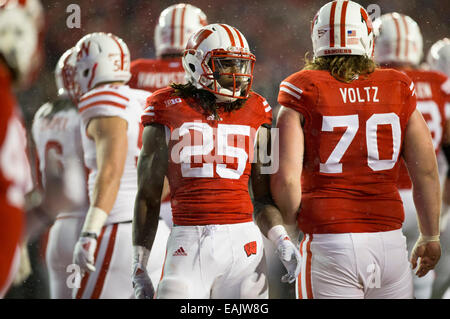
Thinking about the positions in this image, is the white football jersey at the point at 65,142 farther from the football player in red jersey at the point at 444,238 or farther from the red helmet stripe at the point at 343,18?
the football player in red jersey at the point at 444,238

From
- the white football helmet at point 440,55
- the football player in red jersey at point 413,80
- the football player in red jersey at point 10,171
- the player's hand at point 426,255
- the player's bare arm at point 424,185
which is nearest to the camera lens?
the football player in red jersey at point 10,171

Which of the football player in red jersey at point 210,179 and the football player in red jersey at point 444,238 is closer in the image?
the football player in red jersey at point 210,179

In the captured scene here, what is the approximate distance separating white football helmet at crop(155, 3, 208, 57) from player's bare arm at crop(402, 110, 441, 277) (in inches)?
56.2

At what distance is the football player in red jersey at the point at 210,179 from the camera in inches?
77.0

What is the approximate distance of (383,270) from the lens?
6.52 ft

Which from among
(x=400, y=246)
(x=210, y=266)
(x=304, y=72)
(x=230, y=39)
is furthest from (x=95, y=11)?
(x=400, y=246)

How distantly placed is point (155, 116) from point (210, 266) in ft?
1.65

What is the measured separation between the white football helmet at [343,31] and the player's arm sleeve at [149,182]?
0.61 m

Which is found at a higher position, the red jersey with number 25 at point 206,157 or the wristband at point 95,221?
the red jersey with number 25 at point 206,157

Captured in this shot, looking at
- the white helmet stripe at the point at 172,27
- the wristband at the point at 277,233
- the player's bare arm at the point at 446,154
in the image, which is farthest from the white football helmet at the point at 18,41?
the player's bare arm at the point at 446,154

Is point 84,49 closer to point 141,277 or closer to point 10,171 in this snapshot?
point 141,277

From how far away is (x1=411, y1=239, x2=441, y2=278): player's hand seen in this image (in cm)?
218

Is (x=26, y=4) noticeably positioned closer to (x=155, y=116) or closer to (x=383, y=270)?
(x=155, y=116)

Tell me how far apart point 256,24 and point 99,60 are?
808mm
